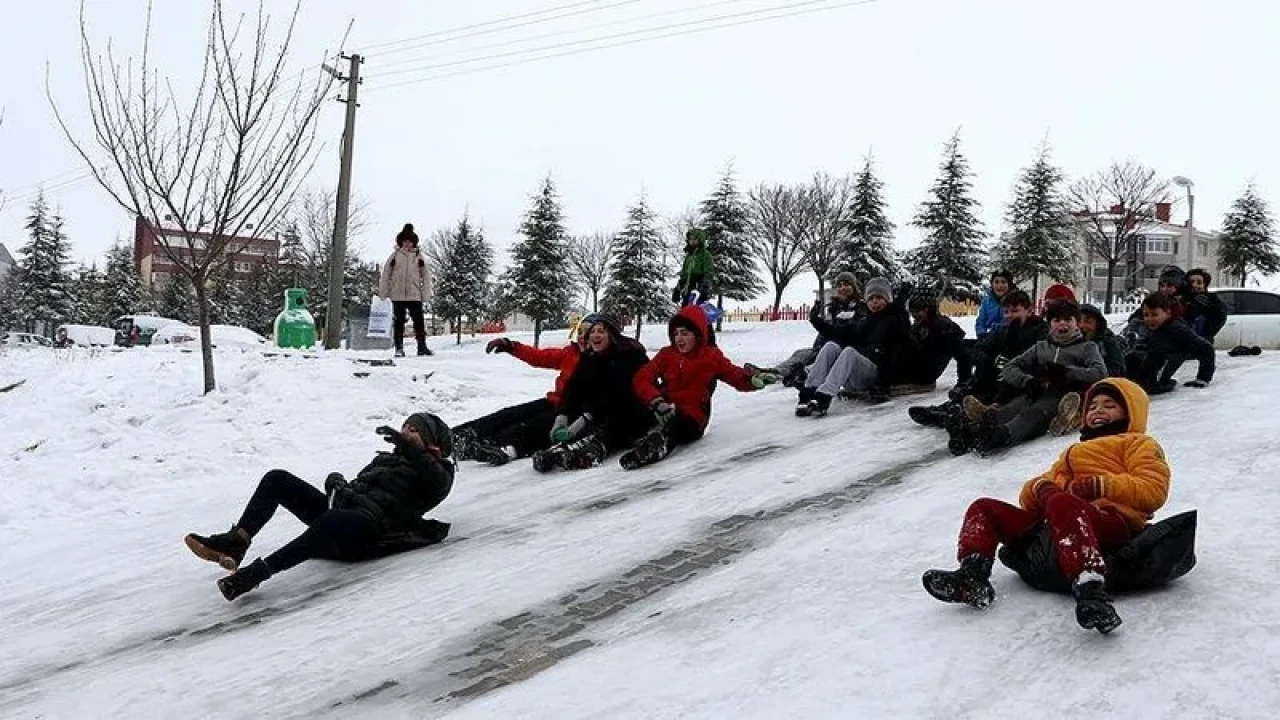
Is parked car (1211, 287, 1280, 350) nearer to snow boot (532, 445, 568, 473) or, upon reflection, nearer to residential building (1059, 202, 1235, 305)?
snow boot (532, 445, 568, 473)

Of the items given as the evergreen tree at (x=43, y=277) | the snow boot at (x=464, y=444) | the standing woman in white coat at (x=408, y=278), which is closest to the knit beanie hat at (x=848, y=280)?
the snow boot at (x=464, y=444)

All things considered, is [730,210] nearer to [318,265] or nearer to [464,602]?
[318,265]

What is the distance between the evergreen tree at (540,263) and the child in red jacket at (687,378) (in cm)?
2492

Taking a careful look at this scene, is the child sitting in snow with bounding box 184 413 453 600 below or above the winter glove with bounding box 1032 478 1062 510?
below

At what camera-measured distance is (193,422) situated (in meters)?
9.94

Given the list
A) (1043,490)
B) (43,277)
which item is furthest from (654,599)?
(43,277)

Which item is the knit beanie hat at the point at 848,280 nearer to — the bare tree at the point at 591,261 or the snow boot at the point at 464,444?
the snow boot at the point at 464,444

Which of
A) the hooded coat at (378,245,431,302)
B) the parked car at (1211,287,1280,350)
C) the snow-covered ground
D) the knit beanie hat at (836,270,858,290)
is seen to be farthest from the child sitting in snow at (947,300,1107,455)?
the parked car at (1211,287,1280,350)

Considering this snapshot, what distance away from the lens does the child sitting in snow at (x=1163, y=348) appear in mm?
8852

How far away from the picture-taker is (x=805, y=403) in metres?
9.55

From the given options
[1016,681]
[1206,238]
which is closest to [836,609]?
[1016,681]

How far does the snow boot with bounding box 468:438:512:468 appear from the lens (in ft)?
28.4

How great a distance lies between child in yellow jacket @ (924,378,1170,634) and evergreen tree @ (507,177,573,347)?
97.4ft

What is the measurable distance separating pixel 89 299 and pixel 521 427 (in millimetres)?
69209
